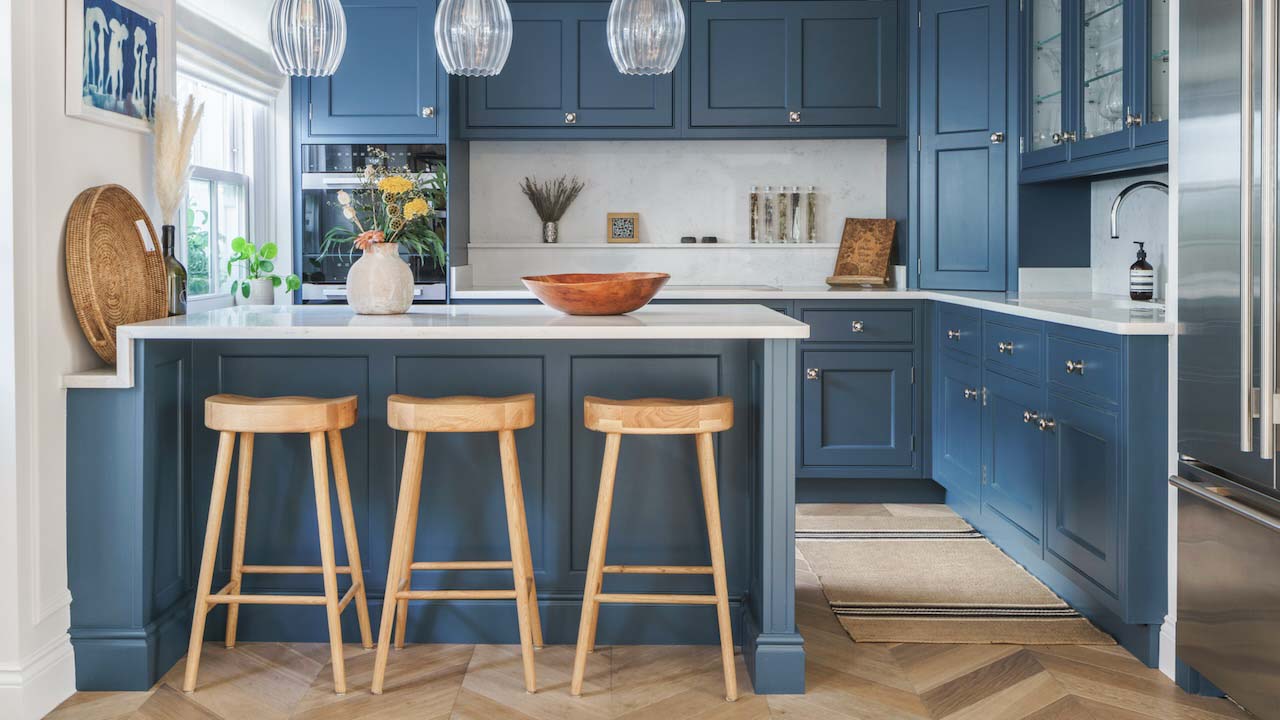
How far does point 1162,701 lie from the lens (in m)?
2.61

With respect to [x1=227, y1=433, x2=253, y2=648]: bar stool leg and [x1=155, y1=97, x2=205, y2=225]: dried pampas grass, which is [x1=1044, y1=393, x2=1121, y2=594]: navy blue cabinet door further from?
[x1=155, y1=97, x2=205, y2=225]: dried pampas grass

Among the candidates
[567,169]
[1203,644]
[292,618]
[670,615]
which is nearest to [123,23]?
[292,618]

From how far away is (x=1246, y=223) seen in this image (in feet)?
7.59

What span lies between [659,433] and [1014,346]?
1653 millimetres

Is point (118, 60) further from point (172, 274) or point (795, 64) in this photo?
point (795, 64)

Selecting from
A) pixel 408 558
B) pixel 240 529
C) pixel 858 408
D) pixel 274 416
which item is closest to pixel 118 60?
pixel 274 416

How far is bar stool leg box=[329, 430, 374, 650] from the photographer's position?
2.78 m

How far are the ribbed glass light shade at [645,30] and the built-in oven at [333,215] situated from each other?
7.24ft

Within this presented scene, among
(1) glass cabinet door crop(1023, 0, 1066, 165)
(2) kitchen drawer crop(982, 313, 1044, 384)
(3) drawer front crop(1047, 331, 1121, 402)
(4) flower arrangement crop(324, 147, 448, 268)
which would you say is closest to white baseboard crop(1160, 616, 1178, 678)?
(3) drawer front crop(1047, 331, 1121, 402)

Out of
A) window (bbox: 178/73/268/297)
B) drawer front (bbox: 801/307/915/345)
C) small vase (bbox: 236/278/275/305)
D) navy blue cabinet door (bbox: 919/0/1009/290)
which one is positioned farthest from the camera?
drawer front (bbox: 801/307/915/345)

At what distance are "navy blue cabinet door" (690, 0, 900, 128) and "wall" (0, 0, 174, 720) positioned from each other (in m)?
2.96

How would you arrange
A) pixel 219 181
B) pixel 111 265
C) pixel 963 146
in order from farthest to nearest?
pixel 963 146 < pixel 219 181 < pixel 111 265

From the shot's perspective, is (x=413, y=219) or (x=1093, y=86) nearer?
(x=1093, y=86)

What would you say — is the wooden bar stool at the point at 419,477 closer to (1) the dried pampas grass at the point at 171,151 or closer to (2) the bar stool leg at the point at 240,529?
(2) the bar stool leg at the point at 240,529
